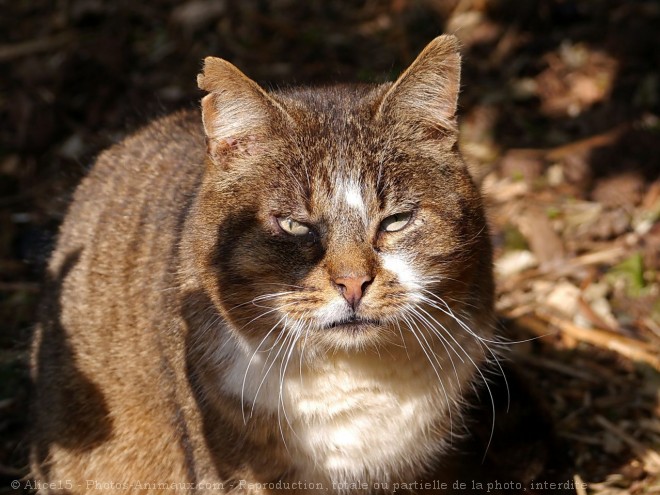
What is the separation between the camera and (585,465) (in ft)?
11.9

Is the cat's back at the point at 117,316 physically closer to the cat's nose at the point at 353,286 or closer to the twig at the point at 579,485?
the cat's nose at the point at 353,286

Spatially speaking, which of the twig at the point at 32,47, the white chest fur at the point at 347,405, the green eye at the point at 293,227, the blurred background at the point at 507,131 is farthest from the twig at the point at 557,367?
the twig at the point at 32,47

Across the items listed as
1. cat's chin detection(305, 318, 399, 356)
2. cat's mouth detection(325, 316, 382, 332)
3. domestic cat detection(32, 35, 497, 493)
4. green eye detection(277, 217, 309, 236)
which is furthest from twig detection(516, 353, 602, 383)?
green eye detection(277, 217, 309, 236)

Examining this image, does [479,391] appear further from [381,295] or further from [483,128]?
[483,128]

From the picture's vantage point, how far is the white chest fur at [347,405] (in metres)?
2.81

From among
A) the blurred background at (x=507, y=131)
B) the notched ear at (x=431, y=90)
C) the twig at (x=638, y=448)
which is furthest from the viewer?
the blurred background at (x=507, y=131)

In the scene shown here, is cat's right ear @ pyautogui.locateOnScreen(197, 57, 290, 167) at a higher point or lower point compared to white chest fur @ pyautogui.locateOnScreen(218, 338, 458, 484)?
higher

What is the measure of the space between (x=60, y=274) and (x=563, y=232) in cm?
246

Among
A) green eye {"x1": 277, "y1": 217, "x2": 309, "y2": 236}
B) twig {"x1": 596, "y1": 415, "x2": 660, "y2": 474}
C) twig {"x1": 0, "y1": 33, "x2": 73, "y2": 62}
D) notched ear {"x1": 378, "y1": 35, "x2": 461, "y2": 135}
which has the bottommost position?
twig {"x1": 596, "y1": 415, "x2": 660, "y2": 474}

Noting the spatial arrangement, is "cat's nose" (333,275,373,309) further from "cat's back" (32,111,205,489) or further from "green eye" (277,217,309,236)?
"cat's back" (32,111,205,489)

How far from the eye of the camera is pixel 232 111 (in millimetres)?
2725

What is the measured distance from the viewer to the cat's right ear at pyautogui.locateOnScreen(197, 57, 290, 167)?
2650 millimetres

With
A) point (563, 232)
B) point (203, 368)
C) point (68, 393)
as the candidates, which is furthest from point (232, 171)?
point (563, 232)

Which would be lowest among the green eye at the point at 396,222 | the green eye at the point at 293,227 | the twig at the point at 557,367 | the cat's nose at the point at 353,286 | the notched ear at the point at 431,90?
the twig at the point at 557,367
